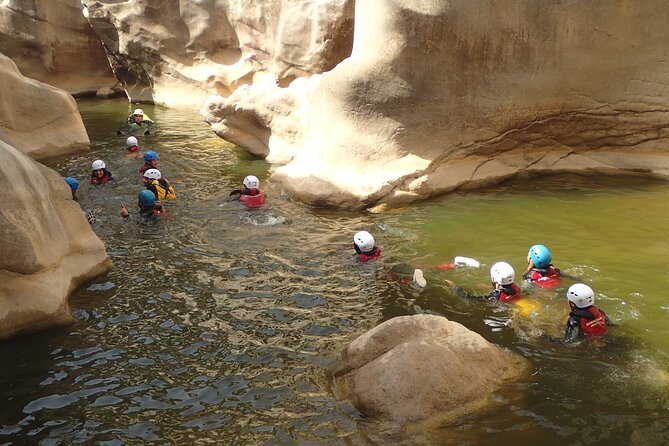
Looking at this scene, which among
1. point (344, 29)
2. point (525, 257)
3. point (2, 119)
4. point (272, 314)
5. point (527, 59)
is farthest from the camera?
point (344, 29)

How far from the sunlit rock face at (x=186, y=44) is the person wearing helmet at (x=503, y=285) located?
1661 centimetres

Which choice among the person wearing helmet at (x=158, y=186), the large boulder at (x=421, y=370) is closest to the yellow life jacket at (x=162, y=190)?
the person wearing helmet at (x=158, y=186)

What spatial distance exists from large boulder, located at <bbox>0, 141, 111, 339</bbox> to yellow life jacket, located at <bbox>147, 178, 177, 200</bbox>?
4.13m

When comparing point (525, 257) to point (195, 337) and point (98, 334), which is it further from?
Answer: point (98, 334)

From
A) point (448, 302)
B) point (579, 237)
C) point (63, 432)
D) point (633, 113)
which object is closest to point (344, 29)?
point (633, 113)

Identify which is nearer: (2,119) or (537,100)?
(537,100)

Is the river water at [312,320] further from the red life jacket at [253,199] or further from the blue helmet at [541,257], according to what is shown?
the blue helmet at [541,257]

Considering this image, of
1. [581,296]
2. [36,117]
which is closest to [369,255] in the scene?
[581,296]

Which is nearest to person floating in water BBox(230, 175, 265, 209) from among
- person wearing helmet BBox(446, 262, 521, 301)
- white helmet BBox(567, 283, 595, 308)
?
person wearing helmet BBox(446, 262, 521, 301)

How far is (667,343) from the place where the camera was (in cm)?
852

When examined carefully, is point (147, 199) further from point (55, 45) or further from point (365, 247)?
point (55, 45)

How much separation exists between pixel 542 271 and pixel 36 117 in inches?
621

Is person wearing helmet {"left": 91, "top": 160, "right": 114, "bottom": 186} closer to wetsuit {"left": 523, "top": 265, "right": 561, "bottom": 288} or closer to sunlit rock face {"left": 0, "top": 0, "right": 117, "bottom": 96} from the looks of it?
wetsuit {"left": 523, "top": 265, "right": 561, "bottom": 288}

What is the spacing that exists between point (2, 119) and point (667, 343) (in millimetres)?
17645
